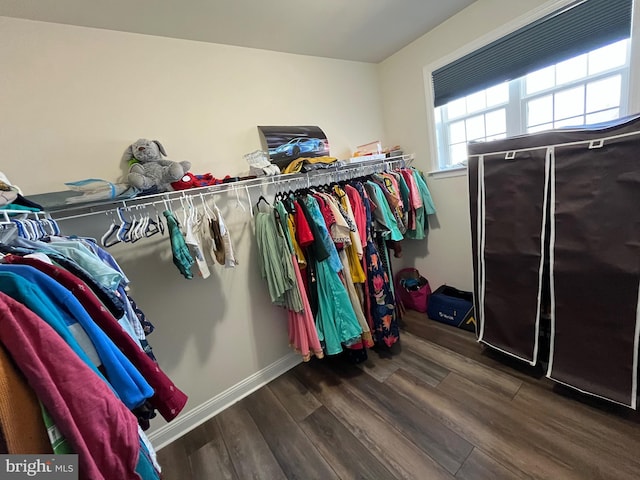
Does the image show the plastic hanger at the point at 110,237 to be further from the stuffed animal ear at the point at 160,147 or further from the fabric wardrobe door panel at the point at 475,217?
the fabric wardrobe door panel at the point at 475,217

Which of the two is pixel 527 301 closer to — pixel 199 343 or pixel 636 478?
pixel 636 478

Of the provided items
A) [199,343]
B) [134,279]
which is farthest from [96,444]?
[199,343]

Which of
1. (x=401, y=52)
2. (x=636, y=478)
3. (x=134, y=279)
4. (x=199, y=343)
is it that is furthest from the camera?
(x=401, y=52)

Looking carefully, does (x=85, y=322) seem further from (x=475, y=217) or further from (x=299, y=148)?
(x=475, y=217)

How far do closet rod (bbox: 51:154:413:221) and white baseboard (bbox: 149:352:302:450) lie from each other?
133cm

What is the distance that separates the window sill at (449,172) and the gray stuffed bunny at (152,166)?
6.64 feet

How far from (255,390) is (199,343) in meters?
0.58

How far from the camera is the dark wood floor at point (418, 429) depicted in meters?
1.17

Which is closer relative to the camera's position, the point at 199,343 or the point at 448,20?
the point at 199,343

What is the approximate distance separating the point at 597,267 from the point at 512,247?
0.37 metres

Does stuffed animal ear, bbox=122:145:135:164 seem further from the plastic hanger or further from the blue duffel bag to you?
the blue duffel bag

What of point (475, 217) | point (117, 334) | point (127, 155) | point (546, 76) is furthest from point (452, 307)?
point (127, 155)

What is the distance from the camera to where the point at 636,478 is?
1.03m

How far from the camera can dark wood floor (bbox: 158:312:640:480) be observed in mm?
1172
